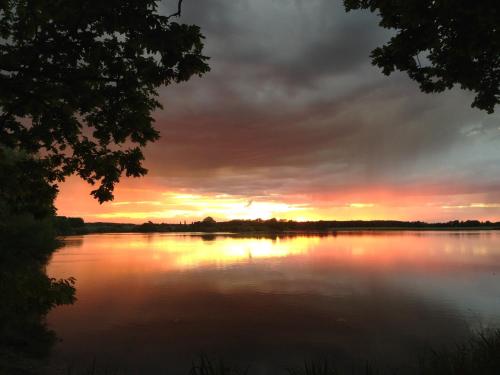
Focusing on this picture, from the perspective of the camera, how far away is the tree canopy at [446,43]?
9.05m

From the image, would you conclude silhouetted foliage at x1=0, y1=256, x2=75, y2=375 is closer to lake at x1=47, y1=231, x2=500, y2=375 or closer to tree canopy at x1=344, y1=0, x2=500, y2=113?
lake at x1=47, y1=231, x2=500, y2=375

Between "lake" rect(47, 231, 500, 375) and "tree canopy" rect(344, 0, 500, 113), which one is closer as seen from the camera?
"tree canopy" rect(344, 0, 500, 113)

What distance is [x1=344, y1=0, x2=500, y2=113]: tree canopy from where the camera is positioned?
9.05 meters

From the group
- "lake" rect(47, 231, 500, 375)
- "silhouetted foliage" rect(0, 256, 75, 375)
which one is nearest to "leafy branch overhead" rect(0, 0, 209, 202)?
"silhouetted foliage" rect(0, 256, 75, 375)

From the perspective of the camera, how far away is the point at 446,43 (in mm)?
11109

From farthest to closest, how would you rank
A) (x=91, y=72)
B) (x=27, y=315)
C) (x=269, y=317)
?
1. (x=269, y=317)
2. (x=27, y=315)
3. (x=91, y=72)

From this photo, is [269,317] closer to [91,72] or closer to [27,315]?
[27,315]

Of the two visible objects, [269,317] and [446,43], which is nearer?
[446,43]

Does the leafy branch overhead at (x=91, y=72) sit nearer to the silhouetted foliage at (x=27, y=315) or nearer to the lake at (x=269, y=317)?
the silhouetted foliage at (x=27, y=315)

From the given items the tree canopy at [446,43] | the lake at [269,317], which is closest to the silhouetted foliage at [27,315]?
the lake at [269,317]

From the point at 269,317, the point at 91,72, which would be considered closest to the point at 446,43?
the point at 91,72

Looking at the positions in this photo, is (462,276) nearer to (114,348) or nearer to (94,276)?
(114,348)

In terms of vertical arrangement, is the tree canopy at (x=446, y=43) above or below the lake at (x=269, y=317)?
above

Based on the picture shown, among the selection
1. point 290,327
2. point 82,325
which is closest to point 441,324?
point 290,327
